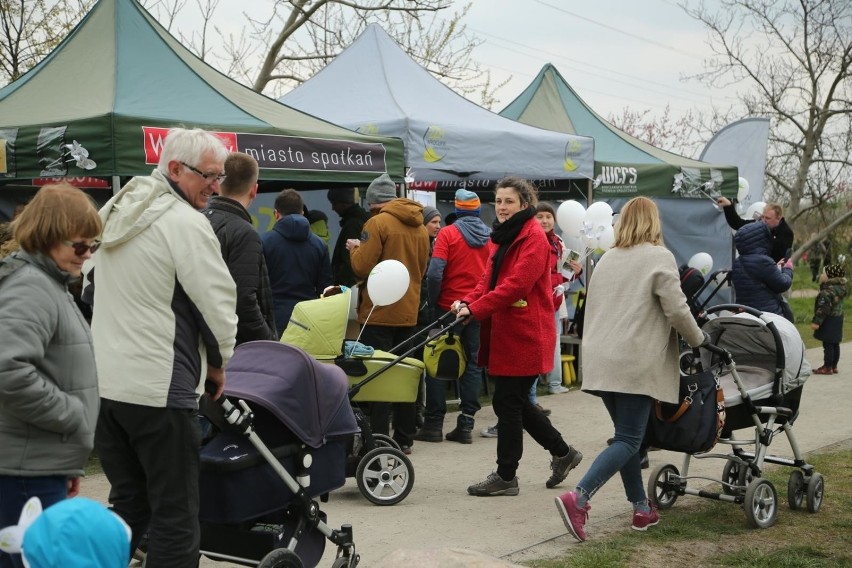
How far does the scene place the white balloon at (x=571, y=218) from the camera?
36.7 feet

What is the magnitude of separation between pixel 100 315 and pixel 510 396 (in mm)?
3034

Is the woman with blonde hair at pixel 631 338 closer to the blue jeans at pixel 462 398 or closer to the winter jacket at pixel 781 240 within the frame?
the blue jeans at pixel 462 398

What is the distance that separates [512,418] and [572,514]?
100 cm

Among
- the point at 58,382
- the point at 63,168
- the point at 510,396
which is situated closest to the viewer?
the point at 58,382

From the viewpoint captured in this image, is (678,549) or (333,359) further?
(333,359)

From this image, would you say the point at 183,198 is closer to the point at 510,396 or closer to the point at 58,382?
the point at 58,382

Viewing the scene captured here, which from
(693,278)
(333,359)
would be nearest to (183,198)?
(333,359)

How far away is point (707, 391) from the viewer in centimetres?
536

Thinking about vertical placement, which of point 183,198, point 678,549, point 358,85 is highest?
point 358,85

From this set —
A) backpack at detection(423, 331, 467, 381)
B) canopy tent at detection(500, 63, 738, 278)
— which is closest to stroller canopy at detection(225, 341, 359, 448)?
backpack at detection(423, 331, 467, 381)

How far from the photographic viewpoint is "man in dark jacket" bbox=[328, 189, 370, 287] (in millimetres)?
8555

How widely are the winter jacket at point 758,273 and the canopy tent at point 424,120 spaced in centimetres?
238

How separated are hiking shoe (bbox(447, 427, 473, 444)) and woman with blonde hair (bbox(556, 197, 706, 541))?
108 inches

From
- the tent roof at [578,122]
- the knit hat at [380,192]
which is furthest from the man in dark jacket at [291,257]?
the tent roof at [578,122]
